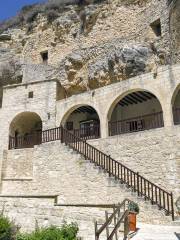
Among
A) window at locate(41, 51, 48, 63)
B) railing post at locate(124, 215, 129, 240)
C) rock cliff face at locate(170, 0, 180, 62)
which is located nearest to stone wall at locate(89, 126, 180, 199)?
railing post at locate(124, 215, 129, 240)

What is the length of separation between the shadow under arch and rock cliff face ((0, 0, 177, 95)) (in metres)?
1.48

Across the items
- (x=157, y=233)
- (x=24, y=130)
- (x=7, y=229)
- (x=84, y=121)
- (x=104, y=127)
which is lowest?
(x=7, y=229)

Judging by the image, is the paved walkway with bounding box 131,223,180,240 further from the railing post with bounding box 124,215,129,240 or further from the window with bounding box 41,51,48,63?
the window with bounding box 41,51,48,63

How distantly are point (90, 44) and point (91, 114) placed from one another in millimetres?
5334

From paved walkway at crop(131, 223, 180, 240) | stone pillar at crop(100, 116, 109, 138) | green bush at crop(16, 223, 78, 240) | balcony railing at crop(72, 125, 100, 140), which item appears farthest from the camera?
balcony railing at crop(72, 125, 100, 140)

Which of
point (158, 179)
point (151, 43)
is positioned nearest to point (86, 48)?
point (151, 43)

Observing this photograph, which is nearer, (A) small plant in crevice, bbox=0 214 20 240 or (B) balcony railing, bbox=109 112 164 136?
(A) small plant in crevice, bbox=0 214 20 240

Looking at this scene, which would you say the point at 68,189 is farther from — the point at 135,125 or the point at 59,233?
the point at 135,125

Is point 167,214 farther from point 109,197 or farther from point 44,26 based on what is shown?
point 44,26

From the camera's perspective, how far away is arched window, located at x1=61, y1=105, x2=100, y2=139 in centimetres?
1738

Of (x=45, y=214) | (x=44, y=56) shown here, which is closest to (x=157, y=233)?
(x=45, y=214)

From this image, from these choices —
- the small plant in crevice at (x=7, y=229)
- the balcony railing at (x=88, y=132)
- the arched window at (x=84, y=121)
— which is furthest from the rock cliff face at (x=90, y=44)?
the small plant in crevice at (x=7, y=229)

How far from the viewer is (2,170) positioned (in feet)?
54.2

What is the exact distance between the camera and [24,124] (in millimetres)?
19516
